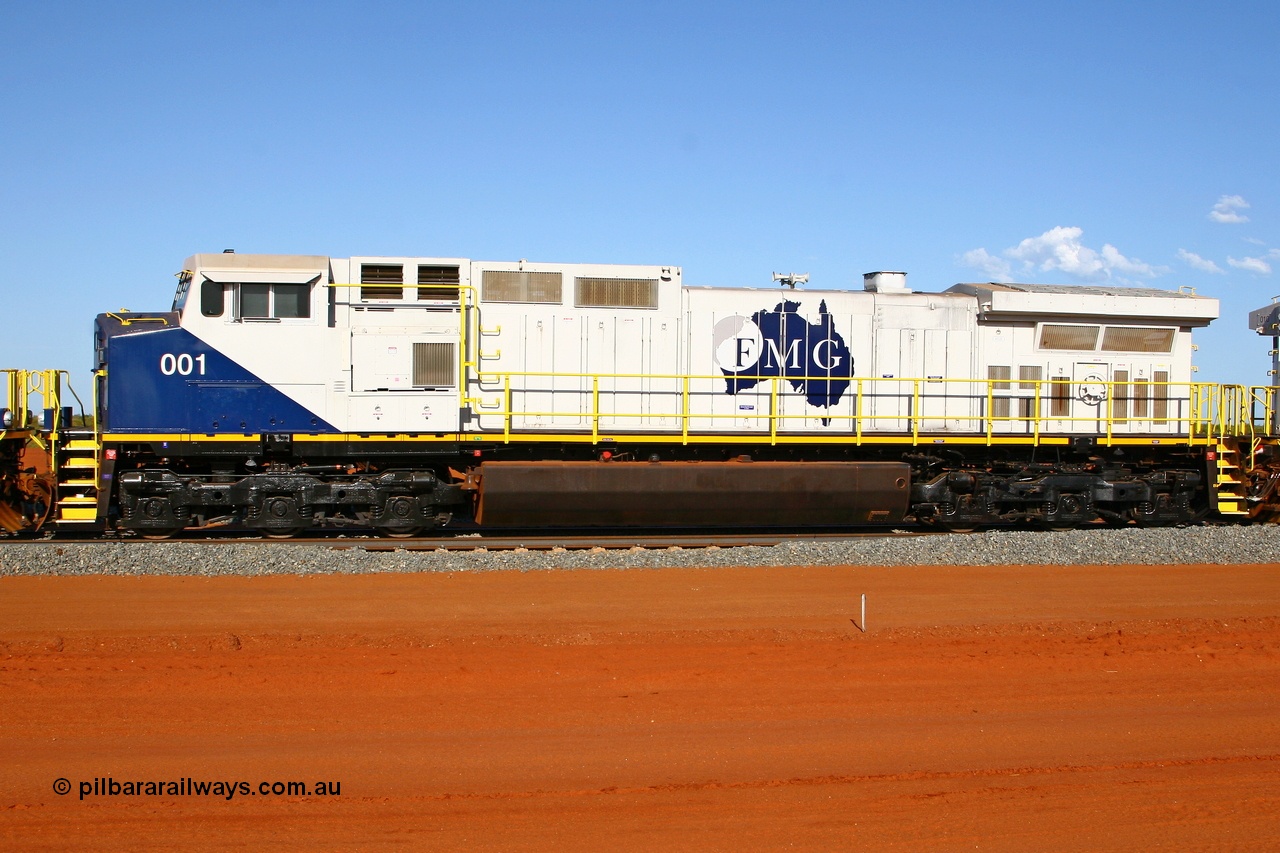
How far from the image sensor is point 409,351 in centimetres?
1379

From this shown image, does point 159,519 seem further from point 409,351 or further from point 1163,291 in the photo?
point 1163,291

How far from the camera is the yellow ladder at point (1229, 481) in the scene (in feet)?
51.9

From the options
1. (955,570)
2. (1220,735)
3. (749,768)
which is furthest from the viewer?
(955,570)

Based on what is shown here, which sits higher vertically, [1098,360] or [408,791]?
[1098,360]

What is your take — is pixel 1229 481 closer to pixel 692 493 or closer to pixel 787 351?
pixel 787 351

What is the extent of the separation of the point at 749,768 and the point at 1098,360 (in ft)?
41.8

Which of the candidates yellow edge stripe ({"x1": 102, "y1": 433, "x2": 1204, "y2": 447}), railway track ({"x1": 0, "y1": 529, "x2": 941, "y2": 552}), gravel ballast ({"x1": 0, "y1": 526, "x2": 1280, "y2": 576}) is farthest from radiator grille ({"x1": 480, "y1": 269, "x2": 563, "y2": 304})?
gravel ballast ({"x1": 0, "y1": 526, "x2": 1280, "y2": 576})

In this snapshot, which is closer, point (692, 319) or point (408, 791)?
point (408, 791)

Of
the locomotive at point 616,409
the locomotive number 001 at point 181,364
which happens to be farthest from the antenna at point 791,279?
the locomotive number 001 at point 181,364

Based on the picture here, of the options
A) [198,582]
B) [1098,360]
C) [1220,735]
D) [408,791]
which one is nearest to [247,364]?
[198,582]

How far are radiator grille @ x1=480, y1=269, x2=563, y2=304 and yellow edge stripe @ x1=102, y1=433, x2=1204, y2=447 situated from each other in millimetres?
2025

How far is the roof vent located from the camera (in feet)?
52.1

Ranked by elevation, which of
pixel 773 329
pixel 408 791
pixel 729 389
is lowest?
pixel 408 791

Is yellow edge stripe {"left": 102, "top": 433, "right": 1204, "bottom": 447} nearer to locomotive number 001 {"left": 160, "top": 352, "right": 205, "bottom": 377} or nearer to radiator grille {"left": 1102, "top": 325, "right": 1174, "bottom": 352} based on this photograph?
locomotive number 001 {"left": 160, "top": 352, "right": 205, "bottom": 377}
